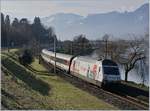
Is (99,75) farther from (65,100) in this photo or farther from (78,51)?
(78,51)

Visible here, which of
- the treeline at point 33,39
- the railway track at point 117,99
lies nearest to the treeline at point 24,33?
the treeline at point 33,39

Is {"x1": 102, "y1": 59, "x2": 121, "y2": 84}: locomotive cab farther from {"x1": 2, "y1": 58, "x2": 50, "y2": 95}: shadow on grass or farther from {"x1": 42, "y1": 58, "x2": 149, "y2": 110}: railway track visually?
{"x1": 2, "y1": 58, "x2": 50, "y2": 95}: shadow on grass

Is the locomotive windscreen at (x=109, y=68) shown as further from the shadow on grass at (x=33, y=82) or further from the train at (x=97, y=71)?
the shadow on grass at (x=33, y=82)

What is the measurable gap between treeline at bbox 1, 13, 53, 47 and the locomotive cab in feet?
235

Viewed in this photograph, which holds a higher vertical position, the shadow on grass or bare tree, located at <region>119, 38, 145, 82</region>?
bare tree, located at <region>119, 38, 145, 82</region>

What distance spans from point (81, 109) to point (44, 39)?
481 feet

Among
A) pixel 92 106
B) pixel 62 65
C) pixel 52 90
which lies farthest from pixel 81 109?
pixel 62 65

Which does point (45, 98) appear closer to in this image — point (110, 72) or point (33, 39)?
point (110, 72)

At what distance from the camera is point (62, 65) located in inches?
2153

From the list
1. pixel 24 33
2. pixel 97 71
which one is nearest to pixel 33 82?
pixel 97 71

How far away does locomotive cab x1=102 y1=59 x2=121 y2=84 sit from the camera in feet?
107

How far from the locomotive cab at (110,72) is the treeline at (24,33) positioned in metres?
71.6

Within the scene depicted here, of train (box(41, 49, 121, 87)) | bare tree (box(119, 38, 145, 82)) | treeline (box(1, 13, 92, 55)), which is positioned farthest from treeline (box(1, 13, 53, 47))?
train (box(41, 49, 121, 87))

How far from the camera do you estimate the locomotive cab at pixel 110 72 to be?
32.6m
